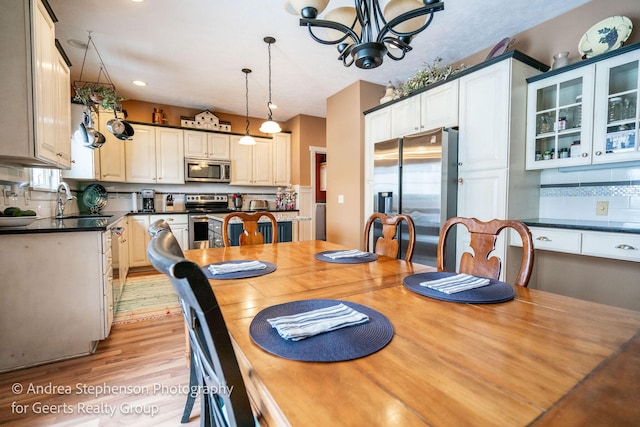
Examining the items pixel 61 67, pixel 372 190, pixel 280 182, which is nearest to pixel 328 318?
pixel 372 190

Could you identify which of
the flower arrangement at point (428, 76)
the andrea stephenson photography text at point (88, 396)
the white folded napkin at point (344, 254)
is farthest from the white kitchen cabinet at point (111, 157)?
the white folded napkin at point (344, 254)

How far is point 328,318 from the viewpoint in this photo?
0.76m

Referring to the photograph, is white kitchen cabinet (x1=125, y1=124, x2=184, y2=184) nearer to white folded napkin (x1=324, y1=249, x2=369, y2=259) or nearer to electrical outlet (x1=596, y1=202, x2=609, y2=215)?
white folded napkin (x1=324, y1=249, x2=369, y2=259)

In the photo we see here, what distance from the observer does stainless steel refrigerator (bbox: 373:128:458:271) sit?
2.52 meters

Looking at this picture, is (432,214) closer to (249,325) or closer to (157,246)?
(249,325)

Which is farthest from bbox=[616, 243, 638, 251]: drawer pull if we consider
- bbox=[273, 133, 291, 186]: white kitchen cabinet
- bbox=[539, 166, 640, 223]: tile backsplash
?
bbox=[273, 133, 291, 186]: white kitchen cabinet

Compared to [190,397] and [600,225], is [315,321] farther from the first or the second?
[600,225]

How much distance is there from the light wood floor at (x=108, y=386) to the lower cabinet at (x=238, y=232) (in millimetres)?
1115

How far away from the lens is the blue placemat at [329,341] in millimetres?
601

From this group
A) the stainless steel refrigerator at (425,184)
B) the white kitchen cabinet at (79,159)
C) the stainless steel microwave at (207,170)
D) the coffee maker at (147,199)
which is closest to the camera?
the stainless steel refrigerator at (425,184)

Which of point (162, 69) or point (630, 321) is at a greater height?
point (162, 69)

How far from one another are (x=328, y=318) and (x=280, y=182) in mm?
4854

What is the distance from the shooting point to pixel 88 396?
5.20ft

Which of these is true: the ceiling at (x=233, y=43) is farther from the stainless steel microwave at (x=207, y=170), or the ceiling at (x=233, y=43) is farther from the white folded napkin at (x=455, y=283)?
the white folded napkin at (x=455, y=283)
